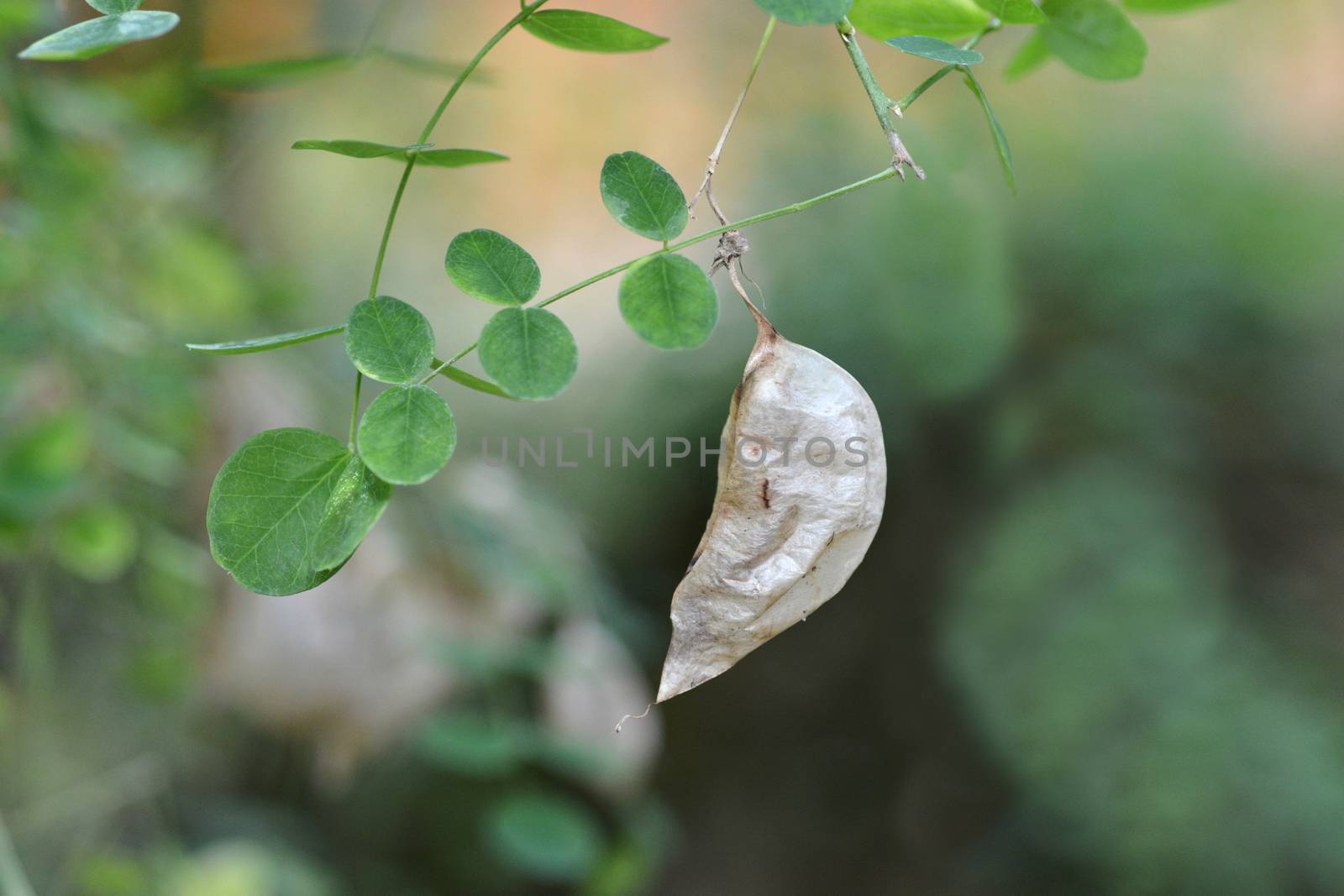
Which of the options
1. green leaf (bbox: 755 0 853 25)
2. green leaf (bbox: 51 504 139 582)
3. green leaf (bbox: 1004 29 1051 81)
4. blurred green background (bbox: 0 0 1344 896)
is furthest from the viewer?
blurred green background (bbox: 0 0 1344 896)

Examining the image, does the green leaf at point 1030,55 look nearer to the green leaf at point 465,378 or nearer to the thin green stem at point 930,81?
the thin green stem at point 930,81

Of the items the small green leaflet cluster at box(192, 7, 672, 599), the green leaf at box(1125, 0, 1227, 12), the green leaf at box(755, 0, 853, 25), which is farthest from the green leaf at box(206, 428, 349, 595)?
the green leaf at box(1125, 0, 1227, 12)

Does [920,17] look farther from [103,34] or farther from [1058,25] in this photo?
[103,34]

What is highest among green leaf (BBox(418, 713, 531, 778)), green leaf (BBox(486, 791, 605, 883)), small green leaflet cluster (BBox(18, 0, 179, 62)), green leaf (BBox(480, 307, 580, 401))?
small green leaflet cluster (BBox(18, 0, 179, 62))

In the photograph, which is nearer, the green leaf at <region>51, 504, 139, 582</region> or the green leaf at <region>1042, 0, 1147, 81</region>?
the green leaf at <region>1042, 0, 1147, 81</region>

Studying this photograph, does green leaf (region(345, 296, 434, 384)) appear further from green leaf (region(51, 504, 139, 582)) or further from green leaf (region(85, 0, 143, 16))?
green leaf (region(51, 504, 139, 582))

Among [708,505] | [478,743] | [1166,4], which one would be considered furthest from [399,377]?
[708,505]
